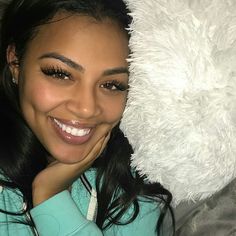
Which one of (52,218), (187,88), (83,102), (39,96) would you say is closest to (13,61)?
(39,96)

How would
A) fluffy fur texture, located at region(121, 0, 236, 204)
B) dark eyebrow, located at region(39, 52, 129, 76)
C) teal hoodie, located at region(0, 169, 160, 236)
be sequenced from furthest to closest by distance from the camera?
teal hoodie, located at region(0, 169, 160, 236)
dark eyebrow, located at region(39, 52, 129, 76)
fluffy fur texture, located at region(121, 0, 236, 204)

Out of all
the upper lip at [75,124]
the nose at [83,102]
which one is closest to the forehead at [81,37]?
the nose at [83,102]

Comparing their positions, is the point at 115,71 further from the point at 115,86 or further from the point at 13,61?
the point at 13,61

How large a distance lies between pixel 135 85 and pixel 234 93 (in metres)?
0.23

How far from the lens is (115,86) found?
3.42ft

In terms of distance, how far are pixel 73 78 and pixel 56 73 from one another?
56 millimetres

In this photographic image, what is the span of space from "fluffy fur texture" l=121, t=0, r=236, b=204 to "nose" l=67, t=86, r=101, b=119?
16 cm

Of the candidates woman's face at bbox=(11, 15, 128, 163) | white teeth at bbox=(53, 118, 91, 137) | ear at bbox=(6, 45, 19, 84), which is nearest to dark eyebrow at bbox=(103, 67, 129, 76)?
woman's face at bbox=(11, 15, 128, 163)

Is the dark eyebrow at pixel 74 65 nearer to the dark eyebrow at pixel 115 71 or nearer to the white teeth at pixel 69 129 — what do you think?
the dark eyebrow at pixel 115 71

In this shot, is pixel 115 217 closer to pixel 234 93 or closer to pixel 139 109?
pixel 139 109

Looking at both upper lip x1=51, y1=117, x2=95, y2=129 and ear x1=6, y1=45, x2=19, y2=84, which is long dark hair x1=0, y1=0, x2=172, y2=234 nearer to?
ear x1=6, y1=45, x2=19, y2=84

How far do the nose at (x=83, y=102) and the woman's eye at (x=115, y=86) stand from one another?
0.17ft

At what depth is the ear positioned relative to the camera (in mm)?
1139

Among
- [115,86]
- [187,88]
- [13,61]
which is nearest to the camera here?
[187,88]
